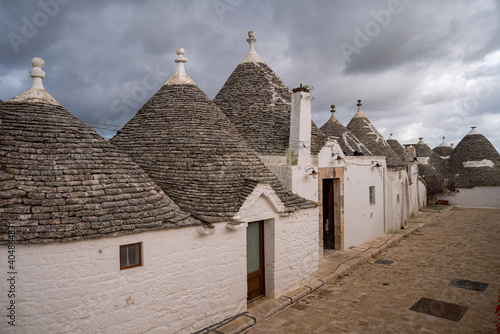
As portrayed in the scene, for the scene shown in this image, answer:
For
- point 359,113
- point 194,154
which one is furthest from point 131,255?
point 359,113

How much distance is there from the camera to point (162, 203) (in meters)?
6.39

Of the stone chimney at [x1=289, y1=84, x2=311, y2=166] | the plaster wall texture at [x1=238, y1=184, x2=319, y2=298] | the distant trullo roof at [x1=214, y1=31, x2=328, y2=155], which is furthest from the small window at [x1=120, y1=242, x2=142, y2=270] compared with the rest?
the stone chimney at [x1=289, y1=84, x2=311, y2=166]

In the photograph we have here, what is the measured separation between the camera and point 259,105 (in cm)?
1184

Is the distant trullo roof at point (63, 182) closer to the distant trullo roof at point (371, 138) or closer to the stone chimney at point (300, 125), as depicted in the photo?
the stone chimney at point (300, 125)

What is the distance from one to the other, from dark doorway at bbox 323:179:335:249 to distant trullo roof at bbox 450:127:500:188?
752 inches

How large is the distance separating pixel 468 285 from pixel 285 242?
18.0 ft

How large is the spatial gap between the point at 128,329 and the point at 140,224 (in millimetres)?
1765

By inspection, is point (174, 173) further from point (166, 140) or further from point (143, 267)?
point (143, 267)

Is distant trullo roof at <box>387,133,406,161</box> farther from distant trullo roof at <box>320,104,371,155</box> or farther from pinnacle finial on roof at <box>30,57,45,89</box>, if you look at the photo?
pinnacle finial on roof at <box>30,57,45,89</box>

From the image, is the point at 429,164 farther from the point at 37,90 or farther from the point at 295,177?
the point at 37,90

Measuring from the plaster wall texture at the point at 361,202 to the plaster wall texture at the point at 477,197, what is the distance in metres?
14.8

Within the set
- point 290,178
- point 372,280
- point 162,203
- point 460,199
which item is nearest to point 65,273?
point 162,203

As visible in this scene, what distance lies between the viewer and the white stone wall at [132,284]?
4.84m

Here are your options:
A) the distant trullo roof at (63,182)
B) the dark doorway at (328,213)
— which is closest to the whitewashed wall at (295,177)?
the dark doorway at (328,213)
